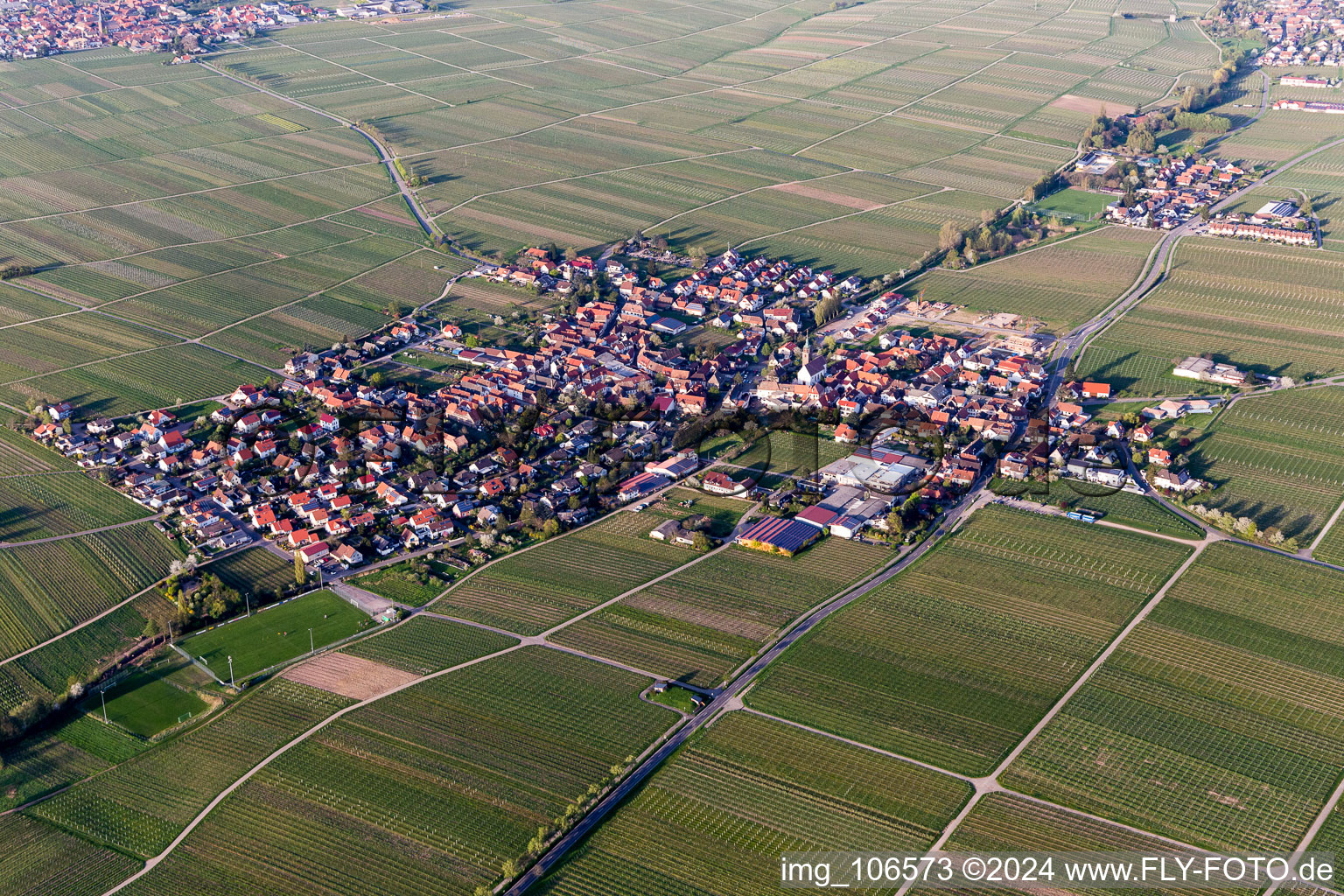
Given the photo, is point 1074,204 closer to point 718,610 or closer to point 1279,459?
point 1279,459

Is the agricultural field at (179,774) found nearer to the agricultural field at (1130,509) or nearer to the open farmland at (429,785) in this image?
the open farmland at (429,785)

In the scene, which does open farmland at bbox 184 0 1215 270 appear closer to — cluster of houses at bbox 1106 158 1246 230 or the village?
cluster of houses at bbox 1106 158 1246 230

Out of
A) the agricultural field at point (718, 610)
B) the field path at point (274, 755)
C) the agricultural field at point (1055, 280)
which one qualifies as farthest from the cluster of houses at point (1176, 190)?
the field path at point (274, 755)

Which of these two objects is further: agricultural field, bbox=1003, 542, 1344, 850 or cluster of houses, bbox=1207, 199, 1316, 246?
cluster of houses, bbox=1207, 199, 1316, 246

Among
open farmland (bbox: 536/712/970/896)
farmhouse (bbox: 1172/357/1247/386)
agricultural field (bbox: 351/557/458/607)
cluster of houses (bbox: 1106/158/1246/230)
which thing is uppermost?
cluster of houses (bbox: 1106/158/1246/230)

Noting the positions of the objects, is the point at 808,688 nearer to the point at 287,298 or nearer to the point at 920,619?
the point at 920,619

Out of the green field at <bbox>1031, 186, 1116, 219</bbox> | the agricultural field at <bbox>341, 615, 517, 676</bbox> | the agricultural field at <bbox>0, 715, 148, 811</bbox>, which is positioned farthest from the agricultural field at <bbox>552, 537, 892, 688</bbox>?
the green field at <bbox>1031, 186, 1116, 219</bbox>

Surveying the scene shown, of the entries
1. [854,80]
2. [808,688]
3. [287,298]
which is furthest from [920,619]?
[854,80]
